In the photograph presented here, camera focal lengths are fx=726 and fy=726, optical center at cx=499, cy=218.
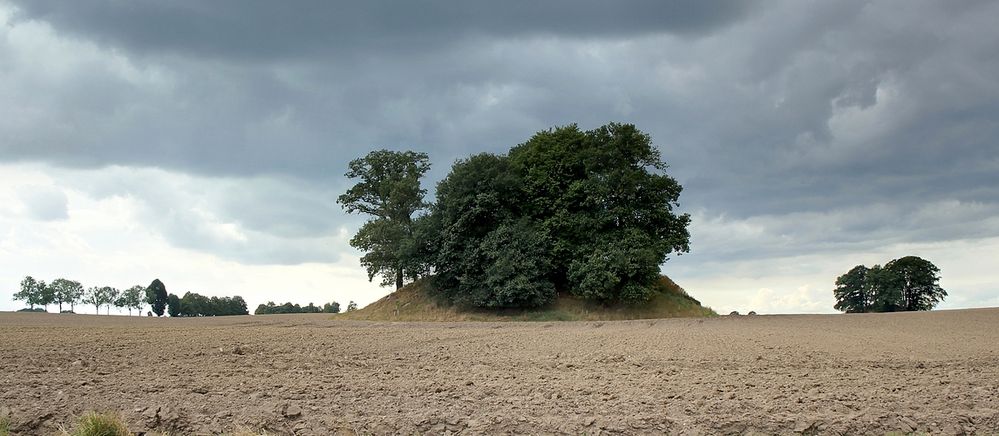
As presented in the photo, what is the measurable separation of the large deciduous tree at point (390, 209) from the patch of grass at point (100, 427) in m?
40.7

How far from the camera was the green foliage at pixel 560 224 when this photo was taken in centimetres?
4791

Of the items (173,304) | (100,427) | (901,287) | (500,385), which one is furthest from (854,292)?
(173,304)

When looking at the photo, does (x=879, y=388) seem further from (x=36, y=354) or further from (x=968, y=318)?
(x=968, y=318)

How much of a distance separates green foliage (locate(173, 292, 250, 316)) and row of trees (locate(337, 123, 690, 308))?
59753 mm

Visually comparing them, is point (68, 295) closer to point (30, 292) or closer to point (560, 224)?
point (30, 292)

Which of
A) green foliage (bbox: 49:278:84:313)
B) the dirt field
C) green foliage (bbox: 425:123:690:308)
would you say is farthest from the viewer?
green foliage (bbox: 49:278:84:313)

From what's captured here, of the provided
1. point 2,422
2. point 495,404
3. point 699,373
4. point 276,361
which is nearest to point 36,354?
point 276,361

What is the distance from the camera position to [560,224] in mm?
50625

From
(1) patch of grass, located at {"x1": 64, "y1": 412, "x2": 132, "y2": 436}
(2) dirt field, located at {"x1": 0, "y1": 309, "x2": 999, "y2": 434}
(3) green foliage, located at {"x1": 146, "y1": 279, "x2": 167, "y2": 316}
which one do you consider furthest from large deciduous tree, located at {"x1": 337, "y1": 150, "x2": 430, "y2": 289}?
(3) green foliage, located at {"x1": 146, "y1": 279, "x2": 167, "y2": 316}

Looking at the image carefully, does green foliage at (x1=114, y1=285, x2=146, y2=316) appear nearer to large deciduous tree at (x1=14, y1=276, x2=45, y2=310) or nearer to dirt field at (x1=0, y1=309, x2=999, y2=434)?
large deciduous tree at (x1=14, y1=276, x2=45, y2=310)

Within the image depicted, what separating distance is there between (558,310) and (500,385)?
35.2m

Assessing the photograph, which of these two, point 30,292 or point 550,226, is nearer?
point 550,226

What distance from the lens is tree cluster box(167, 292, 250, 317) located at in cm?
10162

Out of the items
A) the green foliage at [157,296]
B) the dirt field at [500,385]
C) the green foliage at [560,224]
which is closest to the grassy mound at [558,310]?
the green foliage at [560,224]
